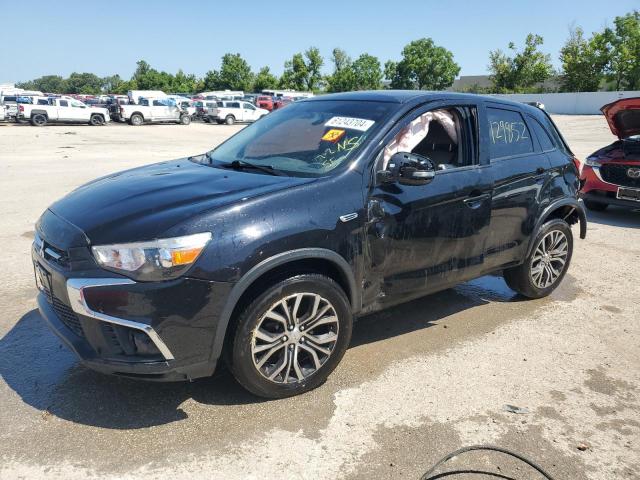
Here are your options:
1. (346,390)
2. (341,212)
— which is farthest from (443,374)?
(341,212)

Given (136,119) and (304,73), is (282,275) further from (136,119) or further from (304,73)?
(304,73)

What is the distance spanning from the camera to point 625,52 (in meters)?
52.8

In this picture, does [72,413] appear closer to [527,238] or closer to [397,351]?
[397,351]

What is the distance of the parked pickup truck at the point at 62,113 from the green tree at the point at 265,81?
53372mm

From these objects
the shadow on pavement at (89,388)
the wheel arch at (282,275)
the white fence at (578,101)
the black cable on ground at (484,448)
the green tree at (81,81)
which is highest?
the green tree at (81,81)

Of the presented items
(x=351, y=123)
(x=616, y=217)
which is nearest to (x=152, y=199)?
(x=351, y=123)

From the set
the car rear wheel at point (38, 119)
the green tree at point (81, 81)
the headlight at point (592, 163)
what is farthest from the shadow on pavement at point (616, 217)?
the green tree at point (81, 81)

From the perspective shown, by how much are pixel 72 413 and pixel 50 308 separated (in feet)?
1.98

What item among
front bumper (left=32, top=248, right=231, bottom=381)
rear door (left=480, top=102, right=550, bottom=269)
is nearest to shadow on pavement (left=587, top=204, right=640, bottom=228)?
rear door (left=480, top=102, right=550, bottom=269)

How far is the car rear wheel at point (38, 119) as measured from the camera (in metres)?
29.7

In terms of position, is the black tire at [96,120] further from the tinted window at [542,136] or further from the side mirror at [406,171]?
the side mirror at [406,171]

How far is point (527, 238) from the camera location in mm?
4555

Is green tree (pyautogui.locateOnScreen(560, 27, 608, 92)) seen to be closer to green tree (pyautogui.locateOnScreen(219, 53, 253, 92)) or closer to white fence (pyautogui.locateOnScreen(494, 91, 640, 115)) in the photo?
white fence (pyautogui.locateOnScreen(494, 91, 640, 115))

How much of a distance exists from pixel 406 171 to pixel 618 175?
6466 mm
